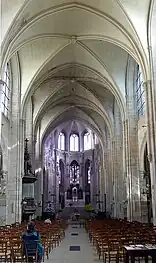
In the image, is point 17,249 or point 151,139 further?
point 151,139

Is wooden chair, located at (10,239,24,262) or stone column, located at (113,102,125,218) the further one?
stone column, located at (113,102,125,218)

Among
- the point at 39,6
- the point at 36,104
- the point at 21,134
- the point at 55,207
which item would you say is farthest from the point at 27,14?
the point at 55,207

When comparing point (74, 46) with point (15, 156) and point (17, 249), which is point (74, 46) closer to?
point (15, 156)

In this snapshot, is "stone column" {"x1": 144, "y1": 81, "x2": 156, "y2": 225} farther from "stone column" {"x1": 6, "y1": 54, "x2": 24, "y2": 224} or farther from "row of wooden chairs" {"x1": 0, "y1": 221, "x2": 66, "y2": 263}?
"stone column" {"x1": 6, "y1": 54, "x2": 24, "y2": 224}

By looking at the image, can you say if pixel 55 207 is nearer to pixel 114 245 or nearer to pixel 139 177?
pixel 139 177

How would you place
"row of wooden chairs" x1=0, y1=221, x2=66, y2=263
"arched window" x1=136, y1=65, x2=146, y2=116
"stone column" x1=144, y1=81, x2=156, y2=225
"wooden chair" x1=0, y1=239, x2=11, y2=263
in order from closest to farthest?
"row of wooden chairs" x1=0, y1=221, x2=66, y2=263 → "wooden chair" x1=0, y1=239, x2=11, y2=263 → "stone column" x1=144, y1=81, x2=156, y2=225 → "arched window" x1=136, y1=65, x2=146, y2=116

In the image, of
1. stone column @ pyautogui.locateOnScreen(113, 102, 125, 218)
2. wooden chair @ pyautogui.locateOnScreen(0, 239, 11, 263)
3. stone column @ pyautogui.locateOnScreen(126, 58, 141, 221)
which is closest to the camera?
wooden chair @ pyautogui.locateOnScreen(0, 239, 11, 263)

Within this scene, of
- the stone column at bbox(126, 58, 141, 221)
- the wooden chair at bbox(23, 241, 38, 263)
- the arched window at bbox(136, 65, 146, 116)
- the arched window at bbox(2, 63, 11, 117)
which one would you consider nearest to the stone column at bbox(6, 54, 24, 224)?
the arched window at bbox(2, 63, 11, 117)

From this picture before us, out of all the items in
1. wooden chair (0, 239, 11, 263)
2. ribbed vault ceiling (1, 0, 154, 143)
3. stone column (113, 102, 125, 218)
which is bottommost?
wooden chair (0, 239, 11, 263)

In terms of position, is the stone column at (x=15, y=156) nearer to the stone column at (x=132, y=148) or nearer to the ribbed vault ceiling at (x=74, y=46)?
the ribbed vault ceiling at (x=74, y=46)

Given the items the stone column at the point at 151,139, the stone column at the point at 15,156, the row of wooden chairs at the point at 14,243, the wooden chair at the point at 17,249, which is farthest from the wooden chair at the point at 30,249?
the stone column at the point at 15,156

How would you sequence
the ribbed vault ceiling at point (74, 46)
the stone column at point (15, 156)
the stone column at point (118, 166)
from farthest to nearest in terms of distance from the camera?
the stone column at point (118, 166), the stone column at point (15, 156), the ribbed vault ceiling at point (74, 46)

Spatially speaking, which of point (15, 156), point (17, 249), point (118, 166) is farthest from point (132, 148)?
point (17, 249)

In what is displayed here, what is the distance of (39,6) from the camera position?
18.4m
